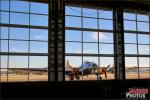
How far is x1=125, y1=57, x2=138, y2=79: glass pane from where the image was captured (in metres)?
23.1

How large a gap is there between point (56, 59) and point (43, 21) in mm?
2823

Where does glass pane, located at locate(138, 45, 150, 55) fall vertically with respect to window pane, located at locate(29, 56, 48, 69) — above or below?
above

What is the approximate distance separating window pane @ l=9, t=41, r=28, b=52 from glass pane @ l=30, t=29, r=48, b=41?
2.29 ft

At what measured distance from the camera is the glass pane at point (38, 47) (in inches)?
774

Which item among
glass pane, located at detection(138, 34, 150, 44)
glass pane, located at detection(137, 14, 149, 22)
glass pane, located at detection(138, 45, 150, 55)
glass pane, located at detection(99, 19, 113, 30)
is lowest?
glass pane, located at detection(138, 45, 150, 55)

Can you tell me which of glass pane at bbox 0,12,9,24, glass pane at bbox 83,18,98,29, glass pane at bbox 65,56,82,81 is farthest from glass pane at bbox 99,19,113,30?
glass pane at bbox 0,12,9,24

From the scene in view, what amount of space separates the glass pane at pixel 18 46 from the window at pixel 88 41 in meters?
3.03

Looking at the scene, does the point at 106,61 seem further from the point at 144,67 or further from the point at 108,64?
the point at 144,67

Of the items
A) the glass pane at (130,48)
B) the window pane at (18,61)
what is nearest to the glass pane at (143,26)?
the glass pane at (130,48)

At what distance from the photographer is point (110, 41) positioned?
22.6 meters

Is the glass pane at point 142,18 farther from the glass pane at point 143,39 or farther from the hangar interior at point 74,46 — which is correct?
the glass pane at point 143,39

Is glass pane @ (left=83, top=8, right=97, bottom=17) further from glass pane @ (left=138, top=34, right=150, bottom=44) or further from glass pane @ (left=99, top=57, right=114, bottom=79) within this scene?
glass pane @ (left=138, top=34, right=150, bottom=44)

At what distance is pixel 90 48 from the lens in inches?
851

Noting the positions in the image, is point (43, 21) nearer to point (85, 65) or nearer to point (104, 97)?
point (85, 65)
